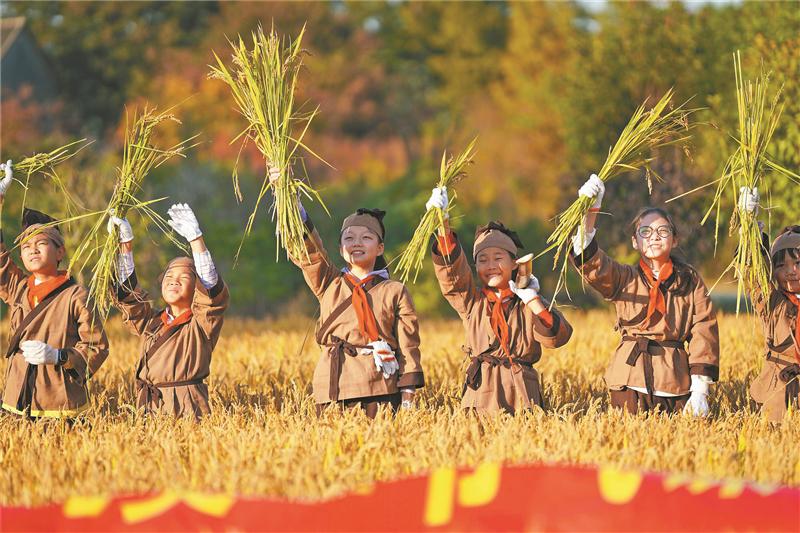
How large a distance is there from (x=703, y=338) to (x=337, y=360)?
6.21 feet

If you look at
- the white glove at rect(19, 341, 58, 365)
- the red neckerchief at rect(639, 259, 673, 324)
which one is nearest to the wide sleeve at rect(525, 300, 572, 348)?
the red neckerchief at rect(639, 259, 673, 324)

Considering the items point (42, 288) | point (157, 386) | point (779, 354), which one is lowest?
point (157, 386)

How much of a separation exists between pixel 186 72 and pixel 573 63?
12.0m

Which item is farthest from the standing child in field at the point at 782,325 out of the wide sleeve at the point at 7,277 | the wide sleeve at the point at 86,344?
the wide sleeve at the point at 7,277

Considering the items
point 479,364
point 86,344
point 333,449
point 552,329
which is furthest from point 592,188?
point 86,344

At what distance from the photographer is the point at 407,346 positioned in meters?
5.90

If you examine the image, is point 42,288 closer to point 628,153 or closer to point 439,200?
point 439,200

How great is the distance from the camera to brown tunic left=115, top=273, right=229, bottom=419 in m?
5.96

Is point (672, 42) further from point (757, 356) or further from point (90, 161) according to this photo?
point (90, 161)

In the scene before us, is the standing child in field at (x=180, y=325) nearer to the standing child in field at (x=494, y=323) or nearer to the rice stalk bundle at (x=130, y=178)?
the rice stalk bundle at (x=130, y=178)

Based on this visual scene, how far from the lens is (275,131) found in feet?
18.8

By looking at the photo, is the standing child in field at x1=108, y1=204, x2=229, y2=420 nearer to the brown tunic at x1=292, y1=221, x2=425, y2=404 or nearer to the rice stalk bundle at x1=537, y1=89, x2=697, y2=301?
the brown tunic at x1=292, y1=221, x2=425, y2=404

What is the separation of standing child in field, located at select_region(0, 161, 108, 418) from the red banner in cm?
149

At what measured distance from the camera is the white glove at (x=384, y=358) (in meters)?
5.82
